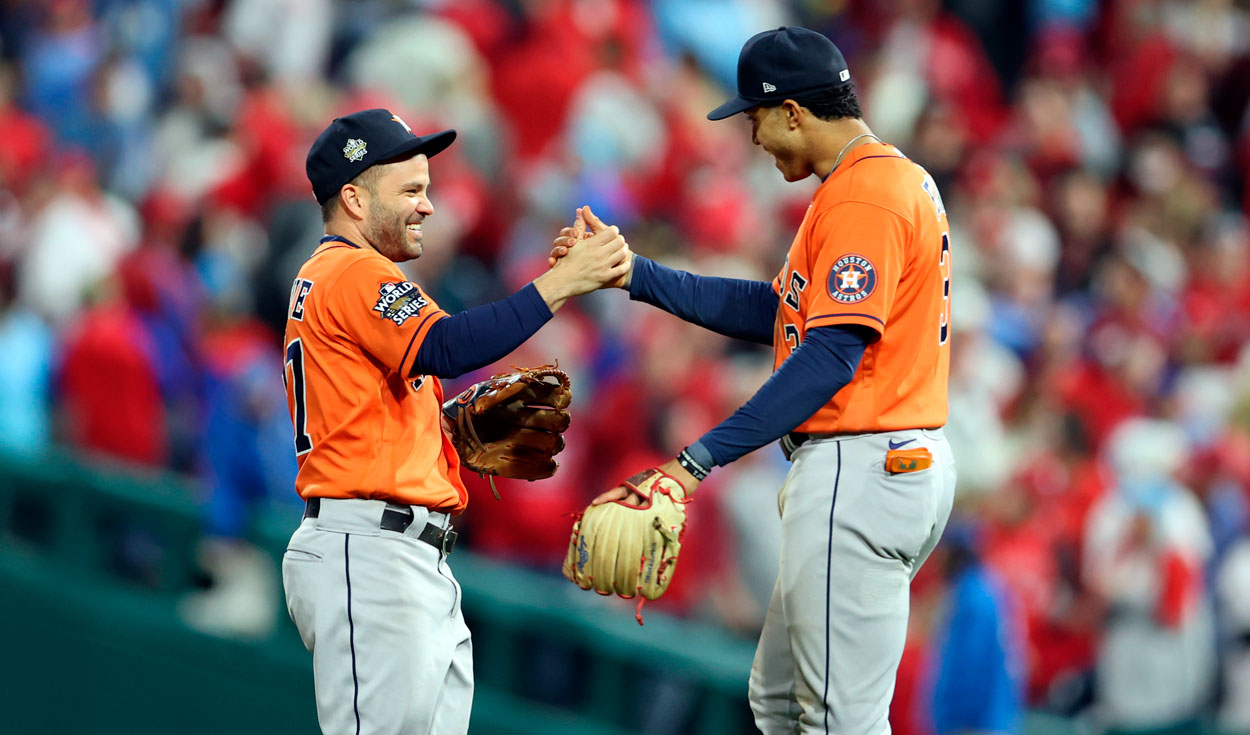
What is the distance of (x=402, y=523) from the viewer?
4.32 meters

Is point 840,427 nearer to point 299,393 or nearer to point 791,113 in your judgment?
point 791,113

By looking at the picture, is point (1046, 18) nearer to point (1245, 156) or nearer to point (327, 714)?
point (1245, 156)

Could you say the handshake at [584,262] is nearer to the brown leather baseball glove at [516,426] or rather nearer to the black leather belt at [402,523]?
the brown leather baseball glove at [516,426]

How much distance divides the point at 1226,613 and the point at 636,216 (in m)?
3.94

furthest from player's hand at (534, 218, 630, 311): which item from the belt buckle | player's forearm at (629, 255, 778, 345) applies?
the belt buckle

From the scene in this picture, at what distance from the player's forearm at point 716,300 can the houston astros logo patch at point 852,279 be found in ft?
1.97

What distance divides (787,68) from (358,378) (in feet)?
4.25

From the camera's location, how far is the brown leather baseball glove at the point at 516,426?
456 cm

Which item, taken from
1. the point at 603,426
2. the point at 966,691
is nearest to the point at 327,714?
the point at 966,691

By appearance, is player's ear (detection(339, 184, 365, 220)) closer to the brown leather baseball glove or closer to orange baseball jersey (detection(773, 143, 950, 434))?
the brown leather baseball glove

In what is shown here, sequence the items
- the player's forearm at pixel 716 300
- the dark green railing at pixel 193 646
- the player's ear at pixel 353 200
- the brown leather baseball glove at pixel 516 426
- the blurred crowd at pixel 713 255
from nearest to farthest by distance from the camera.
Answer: the player's ear at pixel 353 200, the brown leather baseball glove at pixel 516 426, the player's forearm at pixel 716 300, the dark green railing at pixel 193 646, the blurred crowd at pixel 713 255

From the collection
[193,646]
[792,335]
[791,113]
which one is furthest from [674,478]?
[193,646]

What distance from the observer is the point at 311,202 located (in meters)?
8.98

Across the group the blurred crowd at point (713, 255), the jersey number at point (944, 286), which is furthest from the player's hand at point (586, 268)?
the blurred crowd at point (713, 255)
